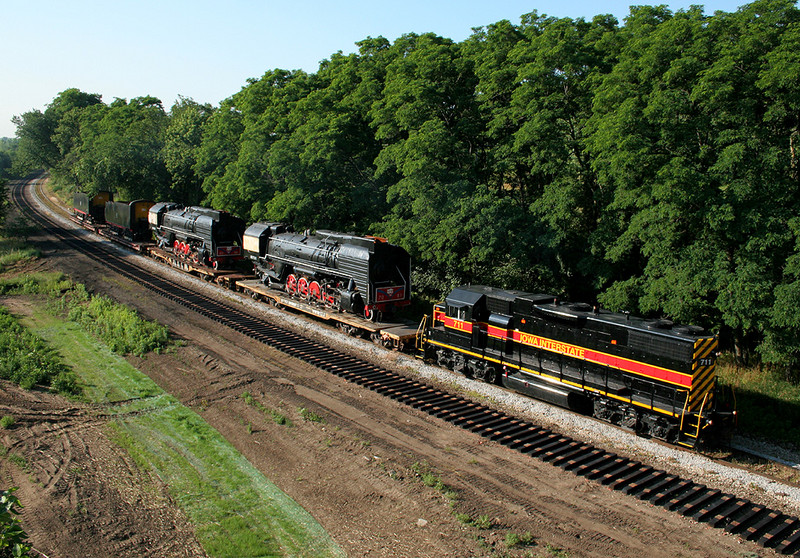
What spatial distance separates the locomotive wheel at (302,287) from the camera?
92.1 feet

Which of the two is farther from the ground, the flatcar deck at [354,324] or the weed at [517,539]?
the flatcar deck at [354,324]

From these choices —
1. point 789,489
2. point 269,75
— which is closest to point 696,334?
point 789,489

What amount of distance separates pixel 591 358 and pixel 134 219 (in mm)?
42625

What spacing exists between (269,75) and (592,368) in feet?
115

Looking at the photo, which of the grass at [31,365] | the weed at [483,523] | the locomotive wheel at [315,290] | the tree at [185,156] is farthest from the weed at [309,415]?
the tree at [185,156]

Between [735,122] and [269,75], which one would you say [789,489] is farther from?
[269,75]

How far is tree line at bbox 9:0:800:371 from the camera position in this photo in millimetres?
18062

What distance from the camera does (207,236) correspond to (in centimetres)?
3541

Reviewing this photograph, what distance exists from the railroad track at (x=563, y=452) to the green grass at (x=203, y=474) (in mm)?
5481

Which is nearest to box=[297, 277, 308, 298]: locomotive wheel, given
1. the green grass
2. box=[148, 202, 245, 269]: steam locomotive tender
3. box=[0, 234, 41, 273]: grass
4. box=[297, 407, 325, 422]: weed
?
box=[148, 202, 245, 269]: steam locomotive tender

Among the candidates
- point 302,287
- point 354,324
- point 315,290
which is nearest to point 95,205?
point 302,287

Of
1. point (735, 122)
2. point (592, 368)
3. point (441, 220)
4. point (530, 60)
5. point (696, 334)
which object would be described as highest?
point (530, 60)

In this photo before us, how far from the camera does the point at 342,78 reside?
3497cm

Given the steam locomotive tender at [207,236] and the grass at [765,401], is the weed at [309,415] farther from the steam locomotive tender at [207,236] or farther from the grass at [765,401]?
the steam locomotive tender at [207,236]
